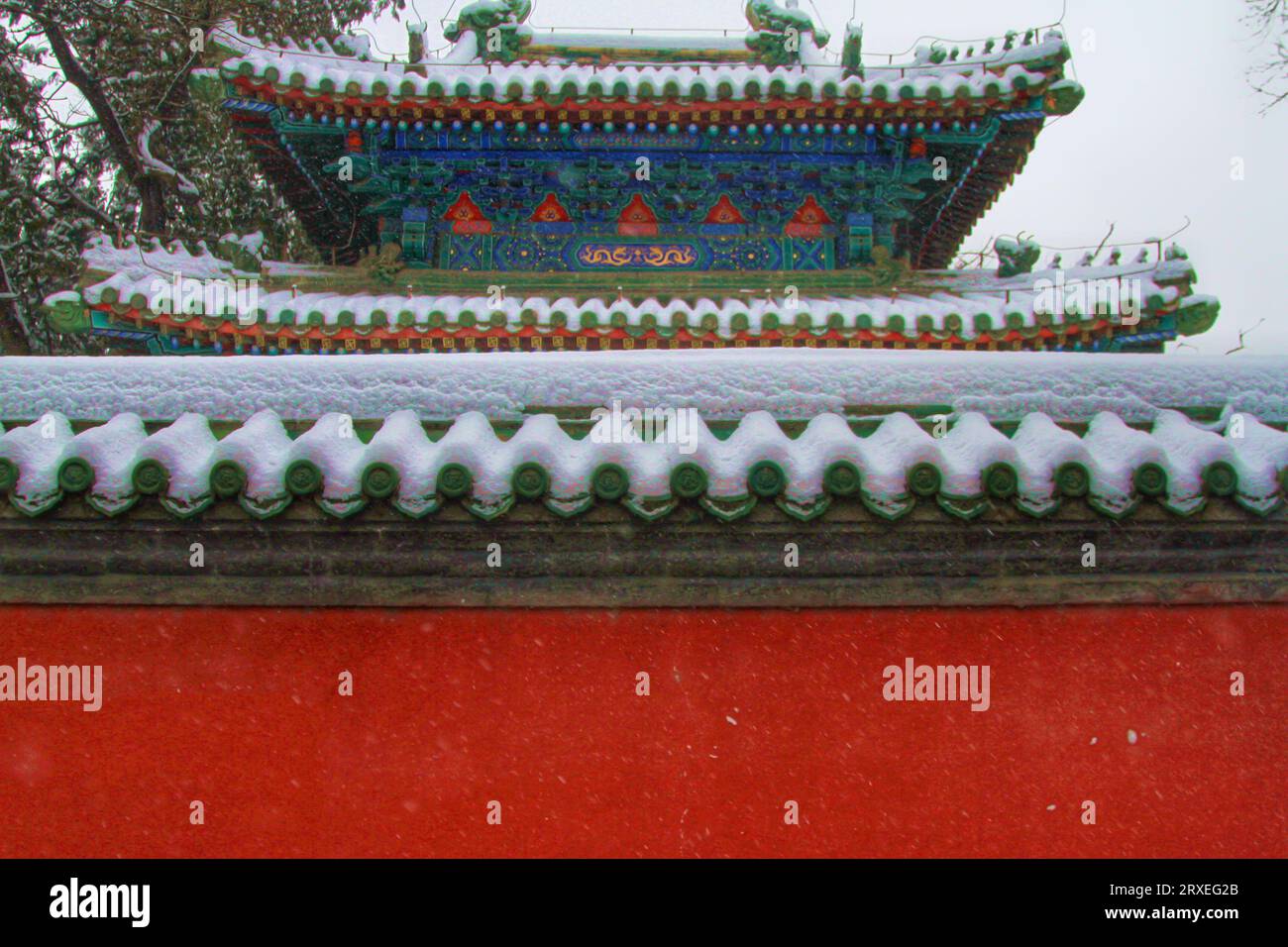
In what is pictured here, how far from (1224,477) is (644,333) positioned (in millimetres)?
3519

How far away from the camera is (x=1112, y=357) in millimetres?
3381

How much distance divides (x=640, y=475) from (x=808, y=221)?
4716 millimetres

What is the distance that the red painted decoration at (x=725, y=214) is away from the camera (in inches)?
273

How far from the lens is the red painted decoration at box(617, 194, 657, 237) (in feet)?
22.6

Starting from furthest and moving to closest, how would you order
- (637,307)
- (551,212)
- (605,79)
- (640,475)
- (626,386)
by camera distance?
(551,212), (605,79), (637,307), (626,386), (640,475)

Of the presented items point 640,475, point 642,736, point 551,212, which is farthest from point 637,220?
point 642,736

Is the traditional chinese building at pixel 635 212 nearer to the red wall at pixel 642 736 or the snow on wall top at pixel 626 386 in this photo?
the snow on wall top at pixel 626 386

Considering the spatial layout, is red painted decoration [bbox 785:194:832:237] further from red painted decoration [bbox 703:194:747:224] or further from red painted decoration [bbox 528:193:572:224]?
red painted decoration [bbox 528:193:572:224]

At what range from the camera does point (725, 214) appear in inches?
273

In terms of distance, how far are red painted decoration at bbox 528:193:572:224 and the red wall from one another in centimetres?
450

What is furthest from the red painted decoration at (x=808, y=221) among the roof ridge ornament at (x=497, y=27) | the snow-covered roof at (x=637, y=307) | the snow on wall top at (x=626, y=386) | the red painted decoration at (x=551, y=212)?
the snow on wall top at (x=626, y=386)

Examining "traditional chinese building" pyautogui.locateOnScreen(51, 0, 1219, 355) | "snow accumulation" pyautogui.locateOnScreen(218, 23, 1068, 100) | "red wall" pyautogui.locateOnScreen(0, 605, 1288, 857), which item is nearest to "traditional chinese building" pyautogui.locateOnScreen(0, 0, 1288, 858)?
"red wall" pyautogui.locateOnScreen(0, 605, 1288, 857)

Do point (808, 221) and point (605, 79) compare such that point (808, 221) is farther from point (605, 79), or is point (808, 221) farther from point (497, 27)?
point (497, 27)

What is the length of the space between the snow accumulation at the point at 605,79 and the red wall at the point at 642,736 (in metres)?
4.23
